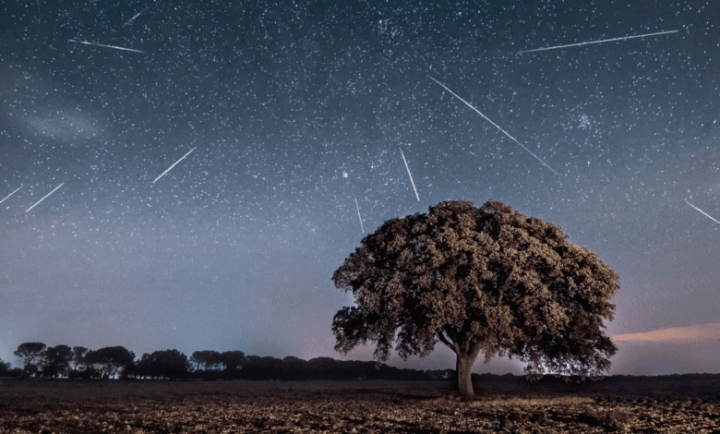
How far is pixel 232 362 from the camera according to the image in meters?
170

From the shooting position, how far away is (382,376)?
172m

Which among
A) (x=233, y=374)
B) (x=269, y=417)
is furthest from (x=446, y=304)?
(x=233, y=374)

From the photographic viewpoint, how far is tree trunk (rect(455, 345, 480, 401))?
33031mm

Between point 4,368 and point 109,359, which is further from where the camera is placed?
point 109,359

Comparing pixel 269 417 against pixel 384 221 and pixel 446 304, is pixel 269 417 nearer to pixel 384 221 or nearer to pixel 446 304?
pixel 446 304

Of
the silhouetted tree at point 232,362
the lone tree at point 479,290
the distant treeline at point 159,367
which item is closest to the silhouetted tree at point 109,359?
the distant treeline at point 159,367

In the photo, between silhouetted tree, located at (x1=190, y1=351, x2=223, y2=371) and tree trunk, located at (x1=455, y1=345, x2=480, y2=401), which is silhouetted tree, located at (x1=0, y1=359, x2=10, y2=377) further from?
tree trunk, located at (x1=455, y1=345, x2=480, y2=401)

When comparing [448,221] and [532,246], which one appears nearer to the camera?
[532,246]

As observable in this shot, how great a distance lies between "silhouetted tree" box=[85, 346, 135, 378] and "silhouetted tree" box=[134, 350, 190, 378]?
517 cm

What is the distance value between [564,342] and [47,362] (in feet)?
569

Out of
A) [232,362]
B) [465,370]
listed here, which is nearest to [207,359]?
[232,362]

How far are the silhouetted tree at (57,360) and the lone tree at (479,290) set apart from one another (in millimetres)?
154621

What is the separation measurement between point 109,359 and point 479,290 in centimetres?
16075

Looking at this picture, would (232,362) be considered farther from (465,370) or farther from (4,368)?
(465,370)
